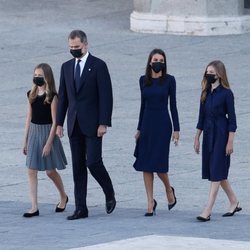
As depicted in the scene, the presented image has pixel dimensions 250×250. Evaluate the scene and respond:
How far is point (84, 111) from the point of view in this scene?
11445mm

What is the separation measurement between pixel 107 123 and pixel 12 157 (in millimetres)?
3493

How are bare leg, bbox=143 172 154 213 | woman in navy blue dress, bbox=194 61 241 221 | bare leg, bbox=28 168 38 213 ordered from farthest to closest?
bare leg, bbox=28 168 38 213, bare leg, bbox=143 172 154 213, woman in navy blue dress, bbox=194 61 241 221

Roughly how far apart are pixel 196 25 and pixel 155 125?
11175 millimetres

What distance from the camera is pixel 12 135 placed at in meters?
15.8

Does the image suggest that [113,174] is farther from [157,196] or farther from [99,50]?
[99,50]

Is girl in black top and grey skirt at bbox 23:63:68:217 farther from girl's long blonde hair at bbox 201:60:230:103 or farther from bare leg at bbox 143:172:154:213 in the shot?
girl's long blonde hair at bbox 201:60:230:103

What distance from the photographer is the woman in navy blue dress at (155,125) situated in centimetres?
1163

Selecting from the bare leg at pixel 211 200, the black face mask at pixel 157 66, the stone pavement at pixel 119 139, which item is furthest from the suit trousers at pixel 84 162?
the bare leg at pixel 211 200

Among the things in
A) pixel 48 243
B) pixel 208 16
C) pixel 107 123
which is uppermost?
pixel 208 16

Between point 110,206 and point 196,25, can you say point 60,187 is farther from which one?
point 196,25

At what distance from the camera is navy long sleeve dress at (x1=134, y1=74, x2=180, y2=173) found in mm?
11641

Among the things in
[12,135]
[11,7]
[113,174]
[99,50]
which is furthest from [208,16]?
[113,174]

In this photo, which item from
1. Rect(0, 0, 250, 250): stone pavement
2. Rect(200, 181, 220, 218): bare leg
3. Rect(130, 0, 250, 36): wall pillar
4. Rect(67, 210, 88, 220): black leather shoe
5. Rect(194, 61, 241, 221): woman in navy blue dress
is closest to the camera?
Rect(0, 0, 250, 250): stone pavement

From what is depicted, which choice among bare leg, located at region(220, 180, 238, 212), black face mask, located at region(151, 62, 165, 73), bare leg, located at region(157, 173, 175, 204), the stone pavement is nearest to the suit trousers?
the stone pavement
